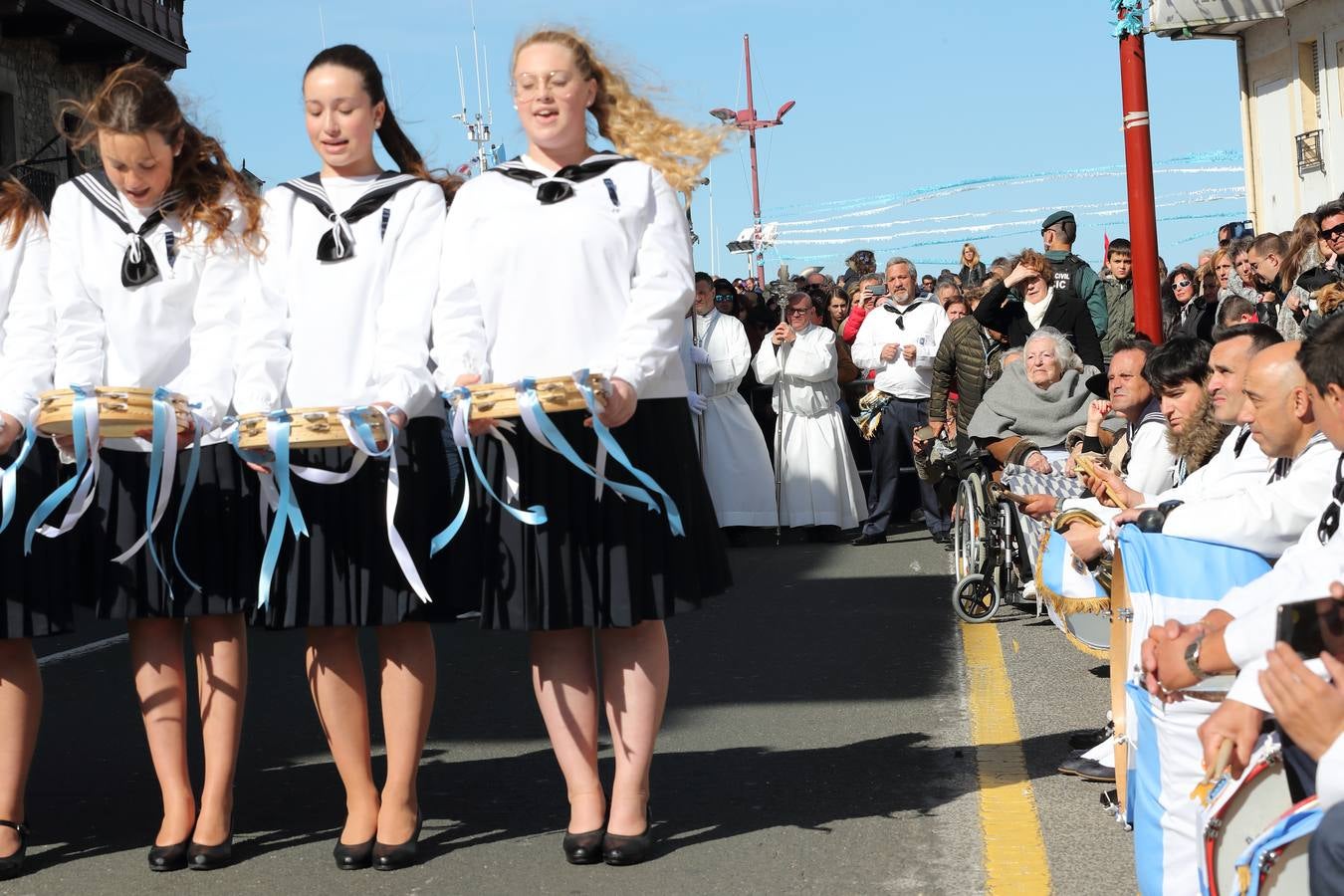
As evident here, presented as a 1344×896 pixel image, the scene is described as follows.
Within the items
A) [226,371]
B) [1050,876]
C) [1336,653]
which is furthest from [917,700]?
[1336,653]

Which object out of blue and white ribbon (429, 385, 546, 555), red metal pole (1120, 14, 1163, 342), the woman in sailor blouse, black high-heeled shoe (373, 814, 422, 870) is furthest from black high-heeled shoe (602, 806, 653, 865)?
red metal pole (1120, 14, 1163, 342)

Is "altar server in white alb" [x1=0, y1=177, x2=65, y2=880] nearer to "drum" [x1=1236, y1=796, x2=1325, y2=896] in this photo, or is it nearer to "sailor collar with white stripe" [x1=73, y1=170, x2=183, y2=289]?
"sailor collar with white stripe" [x1=73, y1=170, x2=183, y2=289]

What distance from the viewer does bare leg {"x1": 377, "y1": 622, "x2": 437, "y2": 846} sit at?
4.49m

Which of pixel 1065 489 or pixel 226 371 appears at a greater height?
pixel 226 371

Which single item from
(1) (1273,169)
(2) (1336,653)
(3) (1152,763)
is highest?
(1) (1273,169)

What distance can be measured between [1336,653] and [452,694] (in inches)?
185

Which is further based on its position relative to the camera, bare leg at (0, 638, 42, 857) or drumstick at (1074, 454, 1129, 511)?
drumstick at (1074, 454, 1129, 511)

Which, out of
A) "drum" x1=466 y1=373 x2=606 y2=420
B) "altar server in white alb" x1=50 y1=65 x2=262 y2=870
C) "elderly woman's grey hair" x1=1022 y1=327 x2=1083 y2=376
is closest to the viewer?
"drum" x1=466 y1=373 x2=606 y2=420

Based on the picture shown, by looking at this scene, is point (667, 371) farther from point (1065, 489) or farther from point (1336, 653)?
point (1065, 489)

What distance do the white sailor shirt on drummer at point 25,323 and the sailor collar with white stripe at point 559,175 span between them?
1.20 meters

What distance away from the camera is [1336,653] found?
2.71 m

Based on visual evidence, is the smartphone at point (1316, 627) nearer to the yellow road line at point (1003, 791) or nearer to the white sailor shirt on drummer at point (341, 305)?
the yellow road line at point (1003, 791)

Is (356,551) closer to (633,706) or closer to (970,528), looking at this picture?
(633,706)

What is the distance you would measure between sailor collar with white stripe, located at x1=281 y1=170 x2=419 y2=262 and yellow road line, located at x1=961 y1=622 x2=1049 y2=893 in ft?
7.33
